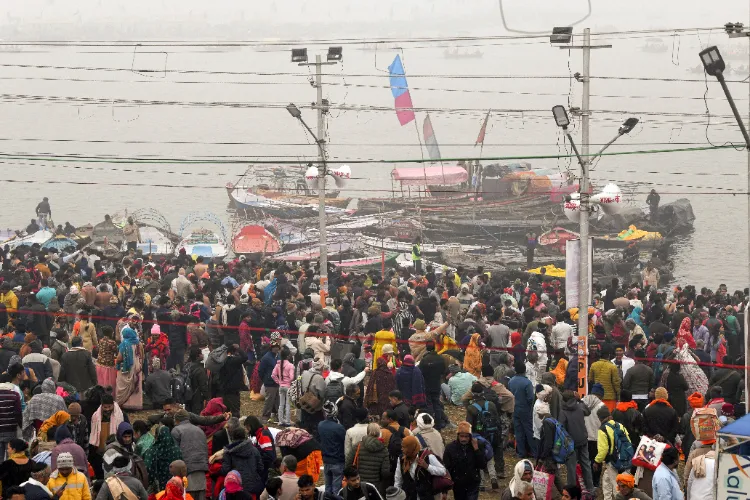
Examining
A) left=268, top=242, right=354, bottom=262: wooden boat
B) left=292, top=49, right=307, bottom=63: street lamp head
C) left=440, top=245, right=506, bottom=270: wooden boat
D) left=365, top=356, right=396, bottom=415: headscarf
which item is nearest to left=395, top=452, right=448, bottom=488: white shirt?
left=365, top=356, right=396, bottom=415: headscarf

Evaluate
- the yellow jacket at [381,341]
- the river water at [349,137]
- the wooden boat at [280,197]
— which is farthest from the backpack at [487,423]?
the wooden boat at [280,197]

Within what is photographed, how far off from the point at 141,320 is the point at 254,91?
138 metres

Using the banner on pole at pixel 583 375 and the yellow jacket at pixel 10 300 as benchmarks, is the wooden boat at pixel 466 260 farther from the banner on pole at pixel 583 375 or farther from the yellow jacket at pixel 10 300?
the banner on pole at pixel 583 375

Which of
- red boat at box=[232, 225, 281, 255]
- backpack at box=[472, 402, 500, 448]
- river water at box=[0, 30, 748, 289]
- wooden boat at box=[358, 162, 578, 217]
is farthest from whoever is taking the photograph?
river water at box=[0, 30, 748, 289]

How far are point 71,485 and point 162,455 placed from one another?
1370 mm

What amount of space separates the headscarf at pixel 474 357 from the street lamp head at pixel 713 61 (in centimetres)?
499

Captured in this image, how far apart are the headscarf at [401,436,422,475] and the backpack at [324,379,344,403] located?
2.44 metres

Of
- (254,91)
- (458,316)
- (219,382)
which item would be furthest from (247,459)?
(254,91)

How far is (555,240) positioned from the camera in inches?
1885

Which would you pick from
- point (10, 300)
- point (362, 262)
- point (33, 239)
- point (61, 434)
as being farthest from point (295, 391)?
point (362, 262)

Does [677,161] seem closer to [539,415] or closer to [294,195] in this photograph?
[294,195]

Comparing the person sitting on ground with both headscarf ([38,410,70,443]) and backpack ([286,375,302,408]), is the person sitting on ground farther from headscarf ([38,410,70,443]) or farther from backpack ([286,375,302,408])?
backpack ([286,375,302,408])

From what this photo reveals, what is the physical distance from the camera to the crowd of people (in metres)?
11.6

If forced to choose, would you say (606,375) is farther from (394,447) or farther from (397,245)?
(397,245)
